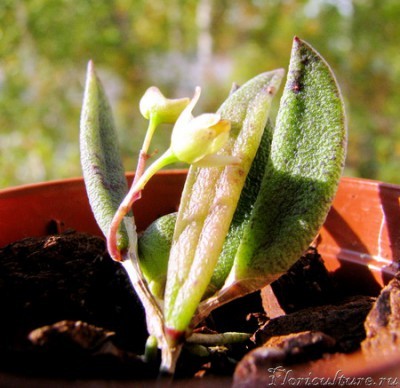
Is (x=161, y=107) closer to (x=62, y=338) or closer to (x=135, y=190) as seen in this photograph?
(x=135, y=190)

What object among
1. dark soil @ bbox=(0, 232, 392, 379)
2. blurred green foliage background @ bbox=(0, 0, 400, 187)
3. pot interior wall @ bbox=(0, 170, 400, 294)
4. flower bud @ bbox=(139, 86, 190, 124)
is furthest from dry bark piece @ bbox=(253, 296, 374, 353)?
blurred green foliage background @ bbox=(0, 0, 400, 187)

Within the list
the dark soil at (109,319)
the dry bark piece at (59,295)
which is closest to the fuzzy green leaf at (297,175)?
the dark soil at (109,319)

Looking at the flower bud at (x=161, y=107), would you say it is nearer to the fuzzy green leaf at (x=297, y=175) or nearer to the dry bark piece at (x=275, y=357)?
the fuzzy green leaf at (x=297, y=175)

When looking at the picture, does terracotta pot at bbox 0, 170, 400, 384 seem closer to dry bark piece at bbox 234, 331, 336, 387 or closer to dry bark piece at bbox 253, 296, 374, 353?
dry bark piece at bbox 253, 296, 374, 353

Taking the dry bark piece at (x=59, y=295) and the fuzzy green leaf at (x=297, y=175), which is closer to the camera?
the dry bark piece at (x=59, y=295)

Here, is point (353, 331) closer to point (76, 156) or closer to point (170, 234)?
point (170, 234)

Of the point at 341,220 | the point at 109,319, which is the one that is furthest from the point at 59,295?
the point at 341,220
